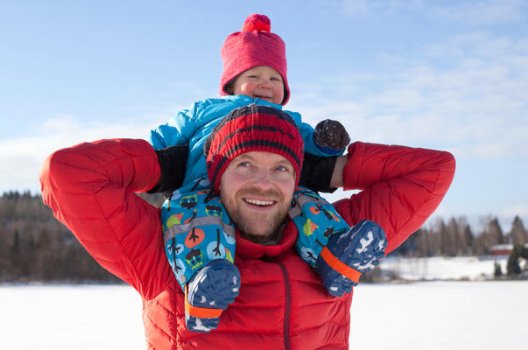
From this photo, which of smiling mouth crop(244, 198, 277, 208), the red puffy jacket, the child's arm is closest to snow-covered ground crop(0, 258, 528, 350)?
the child's arm

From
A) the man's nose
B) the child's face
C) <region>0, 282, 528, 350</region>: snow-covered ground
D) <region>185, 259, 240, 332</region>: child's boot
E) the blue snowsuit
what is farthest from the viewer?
<region>0, 282, 528, 350</region>: snow-covered ground

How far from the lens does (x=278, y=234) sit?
2.01 m

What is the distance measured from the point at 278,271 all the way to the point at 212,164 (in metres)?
0.43

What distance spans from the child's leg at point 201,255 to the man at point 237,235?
0.06 meters

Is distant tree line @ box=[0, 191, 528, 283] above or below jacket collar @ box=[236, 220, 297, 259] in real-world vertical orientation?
below

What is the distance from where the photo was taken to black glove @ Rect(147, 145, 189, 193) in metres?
2.07

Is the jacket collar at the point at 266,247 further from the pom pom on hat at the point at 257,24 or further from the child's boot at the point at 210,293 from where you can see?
the pom pom on hat at the point at 257,24

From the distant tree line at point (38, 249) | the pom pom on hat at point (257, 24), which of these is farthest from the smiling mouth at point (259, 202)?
the distant tree line at point (38, 249)

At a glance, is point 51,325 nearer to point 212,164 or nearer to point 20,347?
point 20,347

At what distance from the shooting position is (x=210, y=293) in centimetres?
Result: 164

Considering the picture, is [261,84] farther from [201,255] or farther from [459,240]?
[459,240]

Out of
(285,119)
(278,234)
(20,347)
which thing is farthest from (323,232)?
(20,347)

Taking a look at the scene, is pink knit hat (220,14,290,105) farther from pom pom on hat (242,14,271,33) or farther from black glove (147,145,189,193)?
black glove (147,145,189,193)

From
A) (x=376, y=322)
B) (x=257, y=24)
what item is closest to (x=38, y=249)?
(x=376, y=322)
